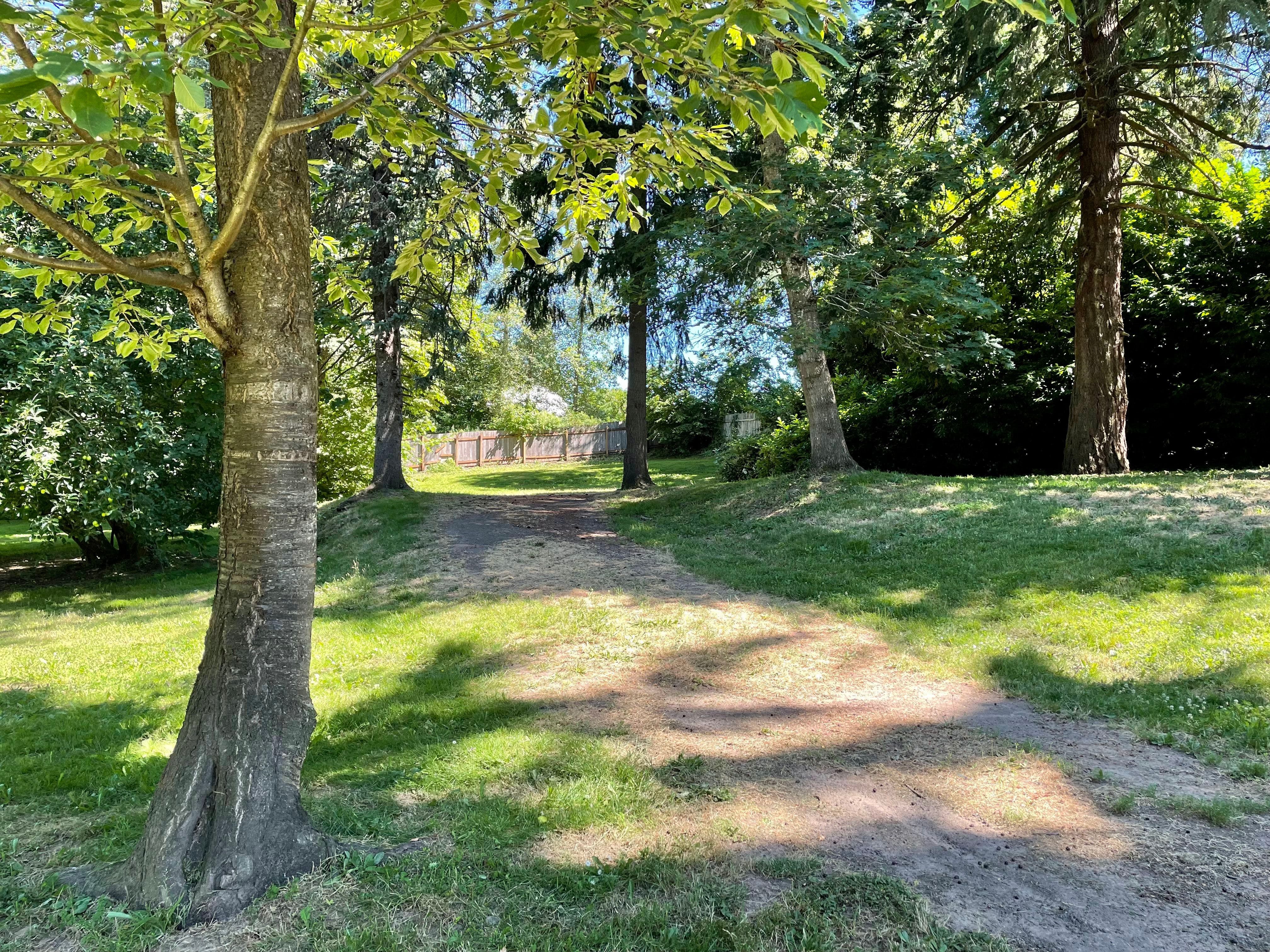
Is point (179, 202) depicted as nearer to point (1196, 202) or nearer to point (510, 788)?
point (510, 788)

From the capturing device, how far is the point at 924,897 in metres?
2.75

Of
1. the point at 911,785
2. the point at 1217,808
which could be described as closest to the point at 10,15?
the point at 911,785

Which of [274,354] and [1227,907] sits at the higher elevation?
[274,354]

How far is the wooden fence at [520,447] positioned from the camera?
30.3 metres

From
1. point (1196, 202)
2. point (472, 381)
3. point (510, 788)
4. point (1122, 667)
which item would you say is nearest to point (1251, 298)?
point (1196, 202)

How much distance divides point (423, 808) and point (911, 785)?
2297 mm

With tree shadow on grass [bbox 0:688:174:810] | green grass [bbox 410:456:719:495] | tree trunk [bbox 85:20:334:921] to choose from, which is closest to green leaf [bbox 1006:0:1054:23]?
tree trunk [bbox 85:20:334:921]

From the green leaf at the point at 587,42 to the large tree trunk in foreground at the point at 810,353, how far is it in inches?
337

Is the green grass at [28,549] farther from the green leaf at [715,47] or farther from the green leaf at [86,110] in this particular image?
the green leaf at [715,47]

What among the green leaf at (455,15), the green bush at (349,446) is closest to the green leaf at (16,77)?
the green leaf at (455,15)

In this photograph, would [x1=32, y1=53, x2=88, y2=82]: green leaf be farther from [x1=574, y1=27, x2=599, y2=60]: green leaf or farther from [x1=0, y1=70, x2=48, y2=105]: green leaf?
[x1=574, y1=27, x2=599, y2=60]: green leaf

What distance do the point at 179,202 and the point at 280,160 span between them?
41 cm

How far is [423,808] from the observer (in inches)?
144

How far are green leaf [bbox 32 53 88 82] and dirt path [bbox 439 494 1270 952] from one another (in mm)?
2945
